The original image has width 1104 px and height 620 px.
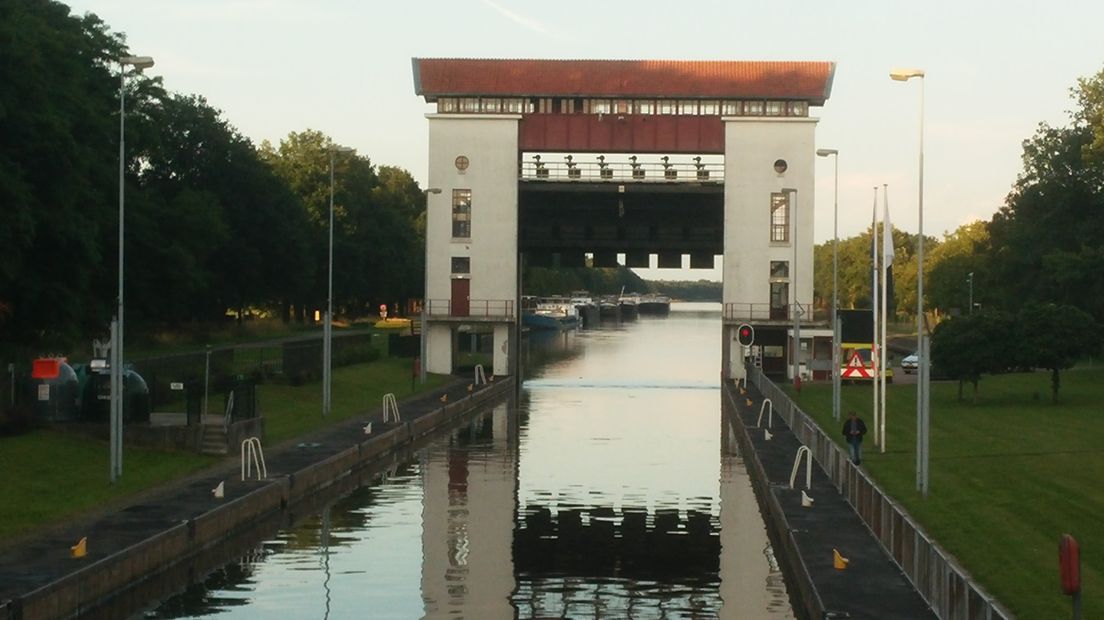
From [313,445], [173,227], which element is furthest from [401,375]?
[313,445]

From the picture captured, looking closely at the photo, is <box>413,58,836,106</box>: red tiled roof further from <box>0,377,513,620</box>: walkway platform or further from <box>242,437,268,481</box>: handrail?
<box>242,437,268,481</box>: handrail

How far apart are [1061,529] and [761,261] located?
53.5 metres

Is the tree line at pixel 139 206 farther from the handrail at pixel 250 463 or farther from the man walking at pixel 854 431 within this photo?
the man walking at pixel 854 431

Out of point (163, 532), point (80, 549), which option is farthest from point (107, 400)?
point (80, 549)

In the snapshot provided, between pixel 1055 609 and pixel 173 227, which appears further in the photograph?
pixel 173 227

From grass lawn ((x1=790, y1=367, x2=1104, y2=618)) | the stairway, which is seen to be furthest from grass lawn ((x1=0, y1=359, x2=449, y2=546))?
grass lawn ((x1=790, y1=367, x2=1104, y2=618))

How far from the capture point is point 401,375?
3095 inches

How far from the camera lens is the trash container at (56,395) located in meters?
39.7

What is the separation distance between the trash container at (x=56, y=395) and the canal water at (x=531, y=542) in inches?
298

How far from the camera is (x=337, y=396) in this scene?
208 feet

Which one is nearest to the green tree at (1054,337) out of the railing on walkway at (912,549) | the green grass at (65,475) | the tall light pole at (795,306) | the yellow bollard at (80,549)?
the tall light pole at (795,306)

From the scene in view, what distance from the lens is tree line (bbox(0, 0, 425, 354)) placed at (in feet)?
141

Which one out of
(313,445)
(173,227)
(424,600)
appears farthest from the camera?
(173,227)

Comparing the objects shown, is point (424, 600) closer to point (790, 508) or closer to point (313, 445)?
point (790, 508)
